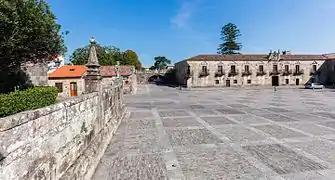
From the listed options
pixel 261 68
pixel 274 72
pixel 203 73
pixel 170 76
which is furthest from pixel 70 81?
pixel 274 72

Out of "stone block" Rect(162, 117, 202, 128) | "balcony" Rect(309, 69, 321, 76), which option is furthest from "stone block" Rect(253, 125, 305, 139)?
"balcony" Rect(309, 69, 321, 76)

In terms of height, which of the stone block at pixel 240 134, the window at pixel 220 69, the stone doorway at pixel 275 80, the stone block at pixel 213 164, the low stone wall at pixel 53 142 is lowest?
the stone block at pixel 213 164

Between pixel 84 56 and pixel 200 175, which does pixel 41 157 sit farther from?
pixel 84 56

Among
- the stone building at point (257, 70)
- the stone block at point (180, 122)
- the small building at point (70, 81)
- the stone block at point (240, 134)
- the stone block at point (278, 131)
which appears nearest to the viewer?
the stone block at point (240, 134)

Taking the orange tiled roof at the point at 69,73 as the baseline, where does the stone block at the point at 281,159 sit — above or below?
below

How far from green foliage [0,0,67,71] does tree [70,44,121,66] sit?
39.6m

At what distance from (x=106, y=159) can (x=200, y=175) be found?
2.68 m

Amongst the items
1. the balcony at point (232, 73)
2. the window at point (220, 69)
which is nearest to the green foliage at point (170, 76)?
the window at point (220, 69)

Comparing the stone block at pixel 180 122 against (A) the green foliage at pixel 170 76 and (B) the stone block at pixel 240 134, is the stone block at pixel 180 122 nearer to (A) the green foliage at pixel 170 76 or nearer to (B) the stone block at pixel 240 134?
(B) the stone block at pixel 240 134

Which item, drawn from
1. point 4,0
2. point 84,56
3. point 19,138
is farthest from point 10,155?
point 84,56

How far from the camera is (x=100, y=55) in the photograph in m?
54.8

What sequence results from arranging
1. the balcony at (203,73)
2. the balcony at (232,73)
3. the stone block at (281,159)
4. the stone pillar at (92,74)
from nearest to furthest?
the stone block at (281,159) < the stone pillar at (92,74) < the balcony at (203,73) < the balcony at (232,73)

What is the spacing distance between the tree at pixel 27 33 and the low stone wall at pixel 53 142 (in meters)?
7.80

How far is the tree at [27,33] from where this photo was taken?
1136 centimetres
